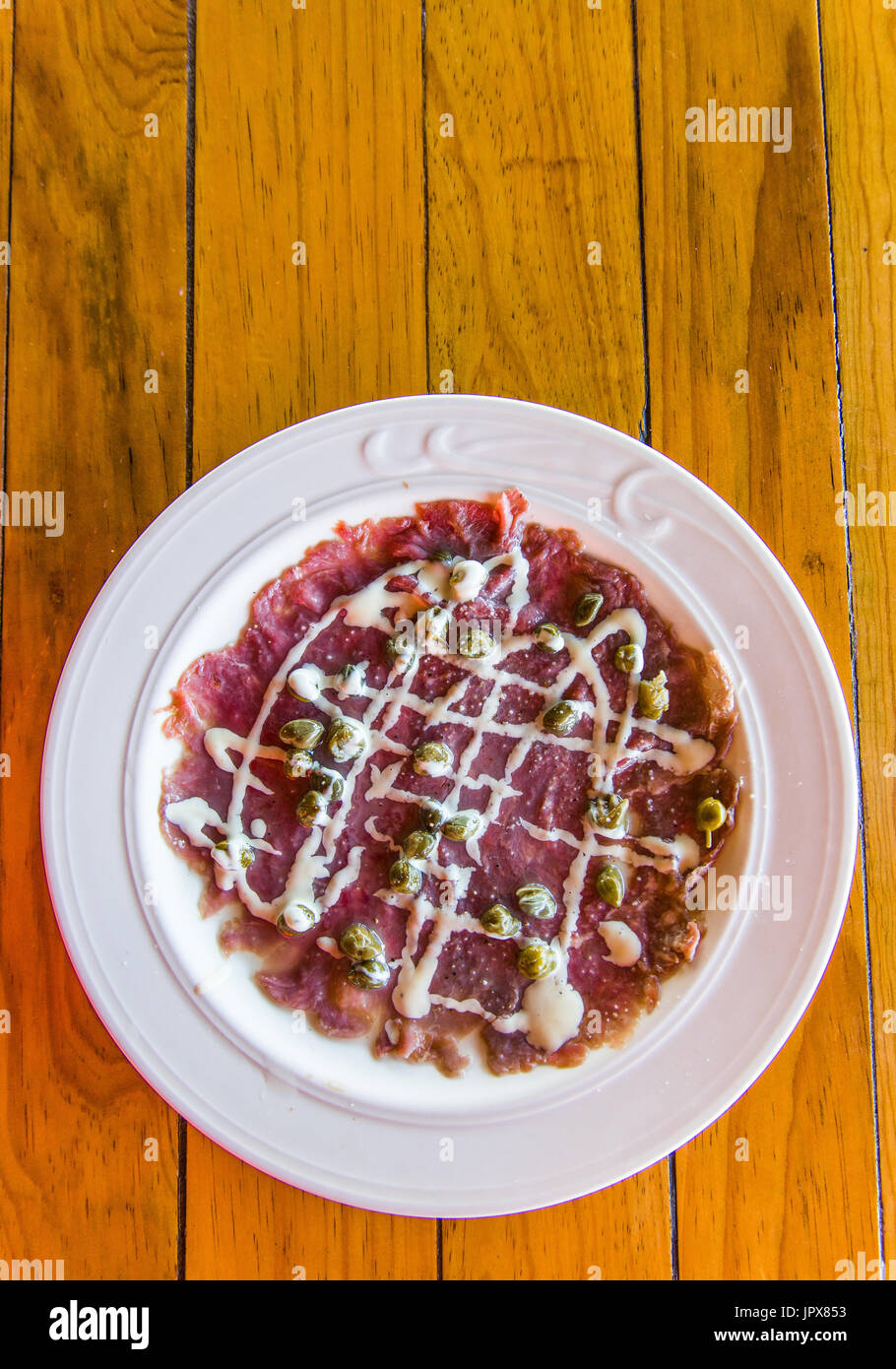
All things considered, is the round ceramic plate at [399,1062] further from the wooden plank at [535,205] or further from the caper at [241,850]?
the wooden plank at [535,205]

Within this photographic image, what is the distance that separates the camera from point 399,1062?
2.08m

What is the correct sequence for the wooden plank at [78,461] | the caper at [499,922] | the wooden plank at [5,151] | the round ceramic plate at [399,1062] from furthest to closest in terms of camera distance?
the wooden plank at [5,151] → the wooden plank at [78,461] → the caper at [499,922] → the round ceramic plate at [399,1062]

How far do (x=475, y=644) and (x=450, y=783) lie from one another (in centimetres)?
31

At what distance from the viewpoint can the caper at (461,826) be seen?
212 cm

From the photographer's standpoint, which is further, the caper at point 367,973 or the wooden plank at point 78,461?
the wooden plank at point 78,461

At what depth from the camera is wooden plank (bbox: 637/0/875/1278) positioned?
2.25 metres

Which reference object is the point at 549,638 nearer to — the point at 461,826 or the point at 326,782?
the point at 461,826

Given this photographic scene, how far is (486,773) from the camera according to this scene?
85.7 inches

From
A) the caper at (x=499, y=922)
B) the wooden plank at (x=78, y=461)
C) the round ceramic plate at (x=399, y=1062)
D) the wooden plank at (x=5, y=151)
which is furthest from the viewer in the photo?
the wooden plank at (x=5, y=151)

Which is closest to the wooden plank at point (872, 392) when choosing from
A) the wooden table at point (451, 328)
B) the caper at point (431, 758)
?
the wooden table at point (451, 328)

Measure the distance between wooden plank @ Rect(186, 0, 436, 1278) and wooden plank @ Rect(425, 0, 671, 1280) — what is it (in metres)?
0.08
